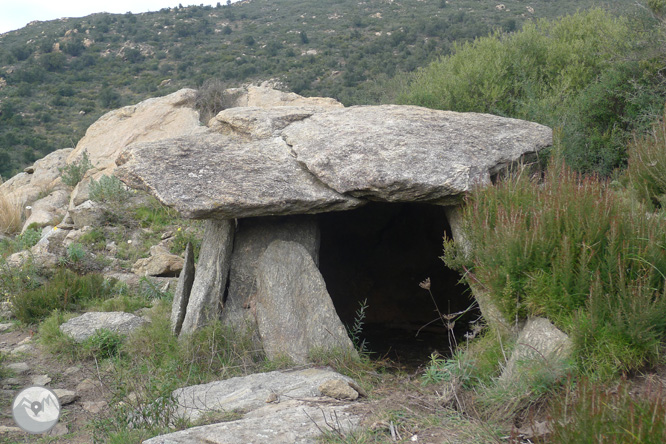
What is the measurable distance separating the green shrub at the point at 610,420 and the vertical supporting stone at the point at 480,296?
1590 millimetres

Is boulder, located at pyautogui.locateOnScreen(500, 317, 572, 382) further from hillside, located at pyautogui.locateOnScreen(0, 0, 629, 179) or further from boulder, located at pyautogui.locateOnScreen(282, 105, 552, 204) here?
hillside, located at pyautogui.locateOnScreen(0, 0, 629, 179)

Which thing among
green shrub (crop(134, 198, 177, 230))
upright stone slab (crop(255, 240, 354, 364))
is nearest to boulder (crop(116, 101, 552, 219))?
upright stone slab (crop(255, 240, 354, 364))

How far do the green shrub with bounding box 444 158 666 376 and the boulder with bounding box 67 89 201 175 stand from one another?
7.57m

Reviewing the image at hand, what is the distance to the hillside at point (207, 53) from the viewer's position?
69.1ft

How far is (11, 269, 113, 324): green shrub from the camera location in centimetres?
669

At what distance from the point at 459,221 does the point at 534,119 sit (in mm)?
4279

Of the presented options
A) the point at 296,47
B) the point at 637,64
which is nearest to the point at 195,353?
the point at 637,64

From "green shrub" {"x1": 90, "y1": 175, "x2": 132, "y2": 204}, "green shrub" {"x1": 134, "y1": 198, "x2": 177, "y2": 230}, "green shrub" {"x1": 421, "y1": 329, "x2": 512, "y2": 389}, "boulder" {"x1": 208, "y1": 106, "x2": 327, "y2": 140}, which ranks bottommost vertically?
Result: "green shrub" {"x1": 421, "y1": 329, "x2": 512, "y2": 389}

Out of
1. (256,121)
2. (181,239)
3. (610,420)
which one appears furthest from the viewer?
(181,239)

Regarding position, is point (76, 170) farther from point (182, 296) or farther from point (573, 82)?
point (573, 82)

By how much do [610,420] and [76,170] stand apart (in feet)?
35.7

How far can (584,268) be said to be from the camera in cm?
371

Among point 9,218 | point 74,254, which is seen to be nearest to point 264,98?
point 9,218

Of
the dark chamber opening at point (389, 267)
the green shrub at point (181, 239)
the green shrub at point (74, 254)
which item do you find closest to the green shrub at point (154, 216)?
the green shrub at point (181, 239)
